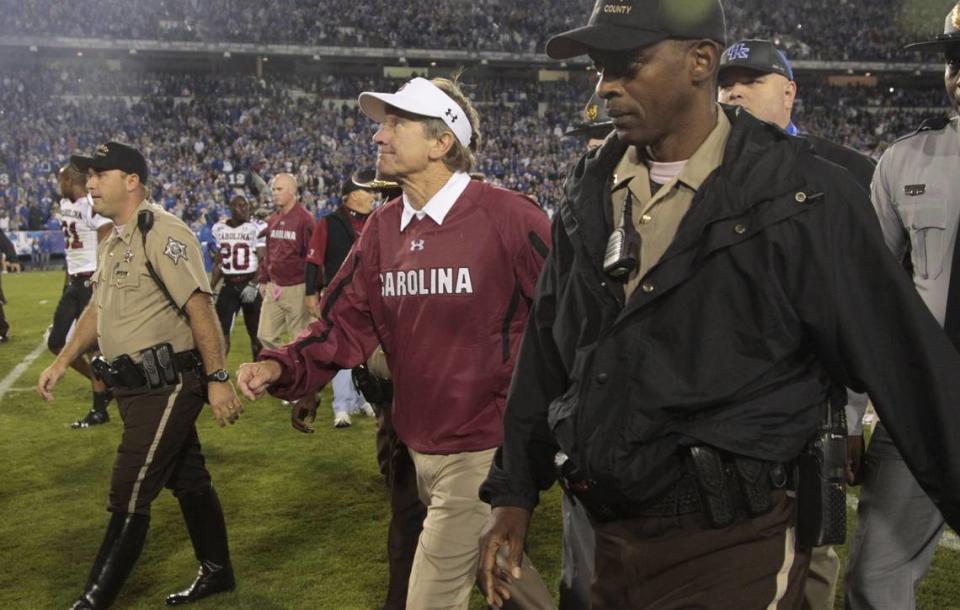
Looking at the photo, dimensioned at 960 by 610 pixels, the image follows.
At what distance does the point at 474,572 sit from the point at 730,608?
1501 mm

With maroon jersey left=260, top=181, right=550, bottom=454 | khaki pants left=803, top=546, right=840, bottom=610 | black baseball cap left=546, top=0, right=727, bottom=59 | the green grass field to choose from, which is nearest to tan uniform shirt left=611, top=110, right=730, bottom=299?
black baseball cap left=546, top=0, right=727, bottom=59

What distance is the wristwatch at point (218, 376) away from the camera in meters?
4.45

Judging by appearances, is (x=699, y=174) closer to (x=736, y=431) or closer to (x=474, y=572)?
(x=736, y=431)

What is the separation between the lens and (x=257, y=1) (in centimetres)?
4697

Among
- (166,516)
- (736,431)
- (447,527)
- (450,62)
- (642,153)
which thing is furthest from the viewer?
(450,62)

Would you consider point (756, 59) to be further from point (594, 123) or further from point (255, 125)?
point (255, 125)

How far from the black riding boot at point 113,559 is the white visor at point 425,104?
2152mm

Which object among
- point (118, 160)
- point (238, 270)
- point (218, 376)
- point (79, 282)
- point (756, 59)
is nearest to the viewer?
point (756, 59)

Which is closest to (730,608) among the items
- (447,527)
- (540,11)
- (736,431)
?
(736,431)

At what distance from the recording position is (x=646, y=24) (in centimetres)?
205

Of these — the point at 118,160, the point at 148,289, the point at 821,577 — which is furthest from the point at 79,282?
the point at 821,577

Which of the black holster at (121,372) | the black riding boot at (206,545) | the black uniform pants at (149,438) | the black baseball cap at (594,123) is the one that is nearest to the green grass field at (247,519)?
the black riding boot at (206,545)

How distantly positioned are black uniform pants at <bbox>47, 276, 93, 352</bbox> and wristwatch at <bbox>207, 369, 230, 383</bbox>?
5223 mm

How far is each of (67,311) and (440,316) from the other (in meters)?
6.75
